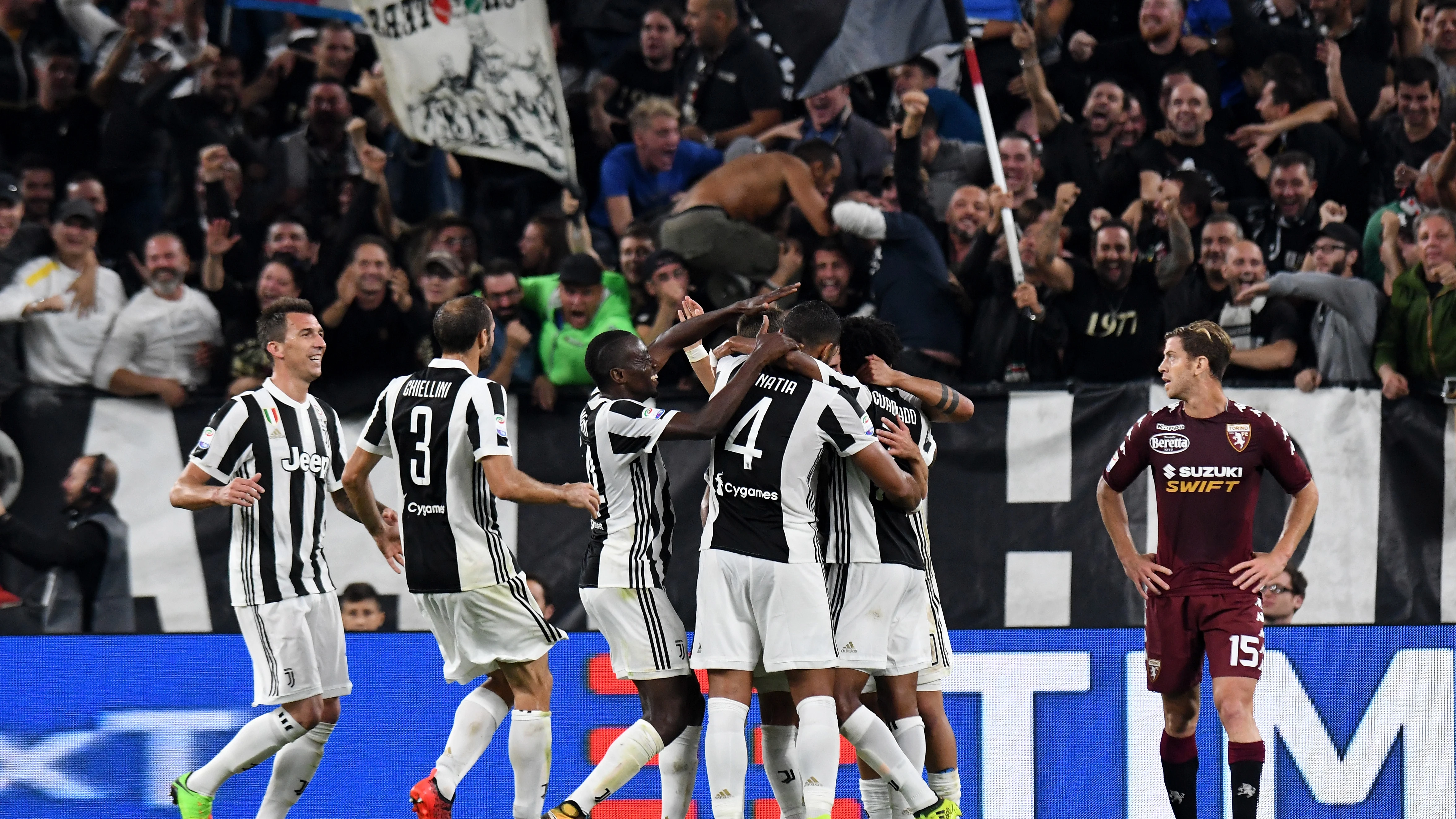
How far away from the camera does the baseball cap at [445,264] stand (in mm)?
10164

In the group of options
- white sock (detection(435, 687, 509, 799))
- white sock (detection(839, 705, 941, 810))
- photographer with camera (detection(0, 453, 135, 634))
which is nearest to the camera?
white sock (detection(839, 705, 941, 810))

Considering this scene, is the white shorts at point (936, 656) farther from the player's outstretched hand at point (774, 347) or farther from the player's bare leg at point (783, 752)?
the player's outstretched hand at point (774, 347)

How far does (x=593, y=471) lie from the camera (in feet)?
20.5

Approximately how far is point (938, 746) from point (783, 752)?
2.51 feet

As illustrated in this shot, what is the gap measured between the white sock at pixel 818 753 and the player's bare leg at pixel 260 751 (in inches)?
84.3

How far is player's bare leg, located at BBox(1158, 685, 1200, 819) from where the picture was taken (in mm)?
6543

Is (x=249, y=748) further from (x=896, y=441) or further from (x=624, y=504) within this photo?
(x=896, y=441)

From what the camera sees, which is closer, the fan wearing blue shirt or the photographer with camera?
the photographer with camera

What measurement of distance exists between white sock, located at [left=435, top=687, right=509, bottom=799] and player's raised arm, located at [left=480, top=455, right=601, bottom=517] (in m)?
0.92

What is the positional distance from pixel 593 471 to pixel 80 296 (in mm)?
5478

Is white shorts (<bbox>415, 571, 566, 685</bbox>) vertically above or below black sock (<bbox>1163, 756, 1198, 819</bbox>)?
above

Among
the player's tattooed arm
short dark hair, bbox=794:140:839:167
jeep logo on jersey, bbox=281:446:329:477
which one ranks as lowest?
jeep logo on jersey, bbox=281:446:329:477

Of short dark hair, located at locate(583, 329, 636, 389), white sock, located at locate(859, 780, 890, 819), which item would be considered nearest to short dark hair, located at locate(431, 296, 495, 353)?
short dark hair, located at locate(583, 329, 636, 389)

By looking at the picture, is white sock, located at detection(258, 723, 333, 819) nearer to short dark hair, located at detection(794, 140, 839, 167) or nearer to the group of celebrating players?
the group of celebrating players
